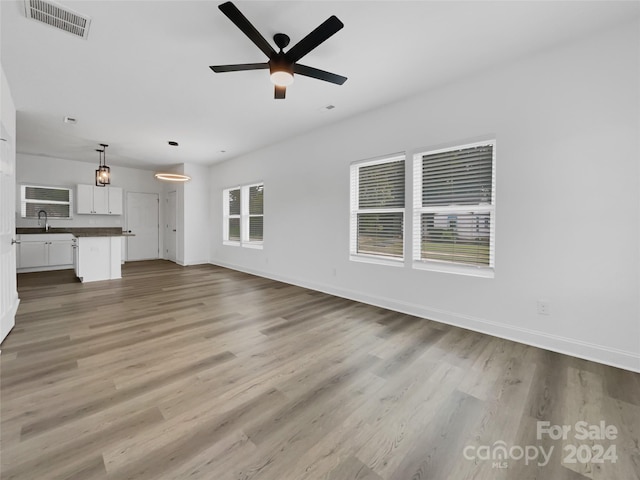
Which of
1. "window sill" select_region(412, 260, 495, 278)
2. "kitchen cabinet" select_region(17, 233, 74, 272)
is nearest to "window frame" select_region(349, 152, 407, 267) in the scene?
"window sill" select_region(412, 260, 495, 278)

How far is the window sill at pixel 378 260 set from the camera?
12.2 ft

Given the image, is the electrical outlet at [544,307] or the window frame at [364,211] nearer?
the electrical outlet at [544,307]

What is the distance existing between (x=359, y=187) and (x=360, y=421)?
3248 millimetres

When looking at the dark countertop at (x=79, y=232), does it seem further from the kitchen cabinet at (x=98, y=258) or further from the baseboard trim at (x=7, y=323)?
the baseboard trim at (x=7, y=323)

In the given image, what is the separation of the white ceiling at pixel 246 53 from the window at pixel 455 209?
0.90 meters

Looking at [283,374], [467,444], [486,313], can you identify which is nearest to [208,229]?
[283,374]

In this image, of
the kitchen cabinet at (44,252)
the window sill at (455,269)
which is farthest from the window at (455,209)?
the kitchen cabinet at (44,252)

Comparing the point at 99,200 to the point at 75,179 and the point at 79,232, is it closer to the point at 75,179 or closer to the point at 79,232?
the point at 75,179

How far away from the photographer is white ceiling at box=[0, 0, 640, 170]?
209cm

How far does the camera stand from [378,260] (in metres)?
3.98

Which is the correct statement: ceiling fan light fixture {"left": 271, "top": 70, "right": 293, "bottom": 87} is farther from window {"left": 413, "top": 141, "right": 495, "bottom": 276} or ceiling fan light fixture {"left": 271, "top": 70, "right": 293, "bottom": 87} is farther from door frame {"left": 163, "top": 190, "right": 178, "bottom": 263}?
door frame {"left": 163, "top": 190, "right": 178, "bottom": 263}

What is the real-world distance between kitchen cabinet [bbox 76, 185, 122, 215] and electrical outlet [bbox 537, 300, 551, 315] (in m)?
9.22

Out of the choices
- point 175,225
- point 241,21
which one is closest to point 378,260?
point 241,21

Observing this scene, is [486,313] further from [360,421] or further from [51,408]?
[51,408]
